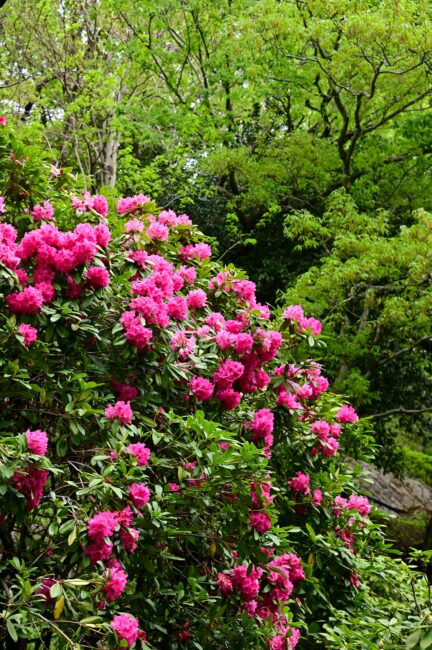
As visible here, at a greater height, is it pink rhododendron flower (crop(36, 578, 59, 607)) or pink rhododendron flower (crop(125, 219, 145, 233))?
pink rhododendron flower (crop(125, 219, 145, 233))

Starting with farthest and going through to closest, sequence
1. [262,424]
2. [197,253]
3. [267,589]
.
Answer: [197,253]
[262,424]
[267,589]

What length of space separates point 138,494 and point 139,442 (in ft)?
1.00

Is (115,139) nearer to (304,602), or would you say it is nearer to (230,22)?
(230,22)

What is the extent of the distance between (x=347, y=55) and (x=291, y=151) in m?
1.99

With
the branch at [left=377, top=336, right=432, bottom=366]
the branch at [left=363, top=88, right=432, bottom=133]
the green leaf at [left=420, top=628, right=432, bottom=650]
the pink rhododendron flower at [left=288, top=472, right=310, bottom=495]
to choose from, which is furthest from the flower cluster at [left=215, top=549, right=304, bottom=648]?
the branch at [left=363, top=88, right=432, bottom=133]

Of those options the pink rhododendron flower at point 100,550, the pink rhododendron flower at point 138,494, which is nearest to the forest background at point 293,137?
the pink rhododendron flower at point 138,494

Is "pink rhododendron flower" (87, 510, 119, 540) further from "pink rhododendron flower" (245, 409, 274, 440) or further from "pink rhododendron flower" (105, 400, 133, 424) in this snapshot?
"pink rhododendron flower" (245, 409, 274, 440)

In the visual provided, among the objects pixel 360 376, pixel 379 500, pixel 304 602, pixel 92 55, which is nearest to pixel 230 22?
pixel 92 55

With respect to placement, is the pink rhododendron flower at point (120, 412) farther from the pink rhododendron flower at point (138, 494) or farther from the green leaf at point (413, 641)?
the green leaf at point (413, 641)

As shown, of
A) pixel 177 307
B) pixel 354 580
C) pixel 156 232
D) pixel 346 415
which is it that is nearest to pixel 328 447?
pixel 346 415

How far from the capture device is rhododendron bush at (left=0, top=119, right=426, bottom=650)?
2.73 metres

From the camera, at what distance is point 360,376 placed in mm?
9305

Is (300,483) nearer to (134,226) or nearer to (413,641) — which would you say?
(413,641)

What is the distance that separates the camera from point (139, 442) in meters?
3.10
